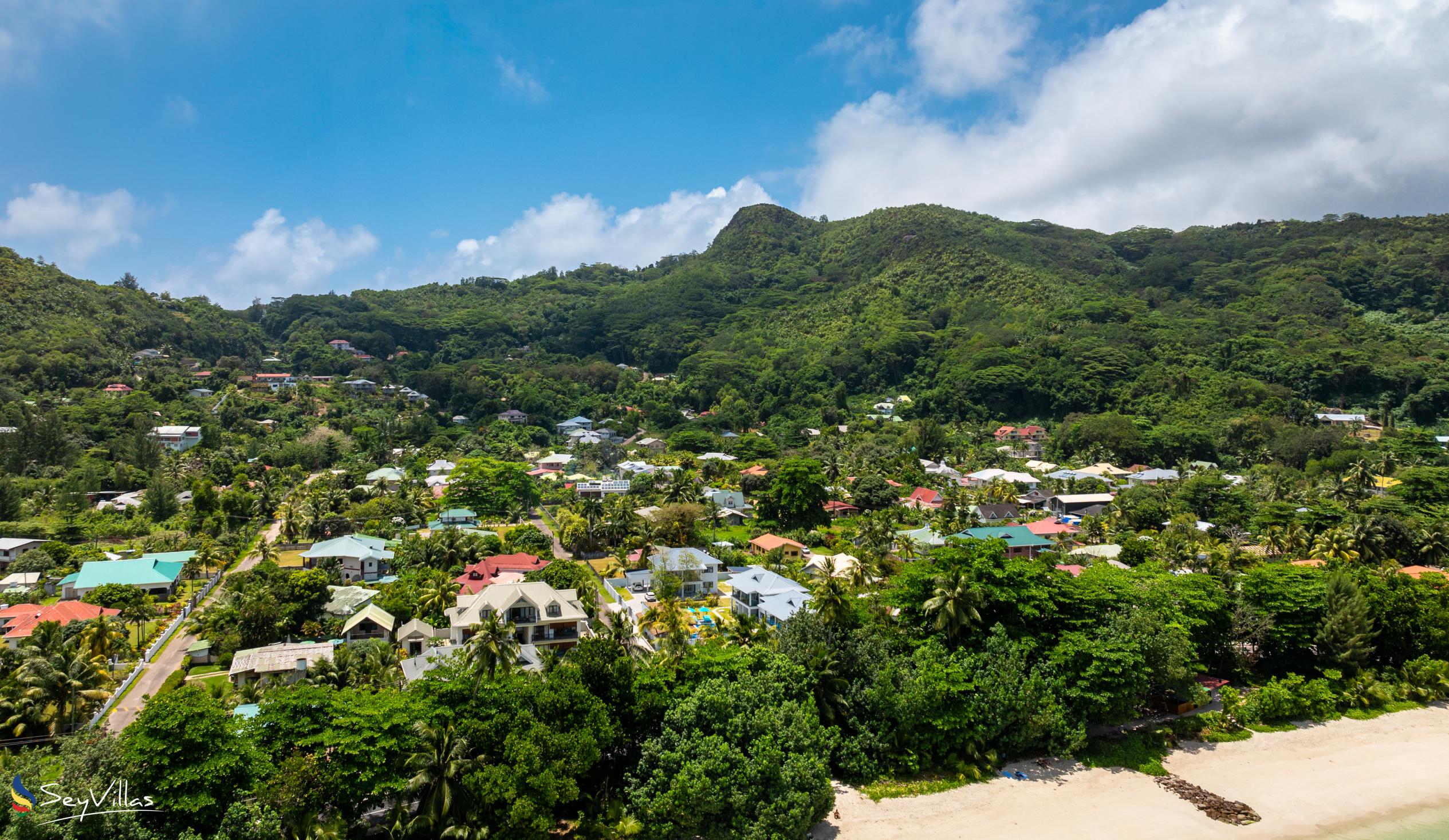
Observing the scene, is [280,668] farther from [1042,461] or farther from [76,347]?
[76,347]

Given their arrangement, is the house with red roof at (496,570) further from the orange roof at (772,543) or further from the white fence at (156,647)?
the orange roof at (772,543)

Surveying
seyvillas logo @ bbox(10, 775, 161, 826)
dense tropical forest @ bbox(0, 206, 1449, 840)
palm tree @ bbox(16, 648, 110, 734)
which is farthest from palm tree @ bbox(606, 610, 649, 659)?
palm tree @ bbox(16, 648, 110, 734)

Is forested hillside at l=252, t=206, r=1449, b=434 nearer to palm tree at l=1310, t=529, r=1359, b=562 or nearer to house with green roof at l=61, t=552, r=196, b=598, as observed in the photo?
palm tree at l=1310, t=529, r=1359, b=562

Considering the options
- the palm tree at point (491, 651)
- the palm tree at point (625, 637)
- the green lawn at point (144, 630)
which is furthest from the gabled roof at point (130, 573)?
the palm tree at point (625, 637)

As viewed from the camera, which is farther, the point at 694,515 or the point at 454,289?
the point at 454,289

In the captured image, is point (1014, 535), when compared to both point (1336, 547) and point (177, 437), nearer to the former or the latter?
point (1336, 547)

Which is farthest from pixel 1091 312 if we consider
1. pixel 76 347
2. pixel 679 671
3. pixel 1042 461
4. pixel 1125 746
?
pixel 76 347
